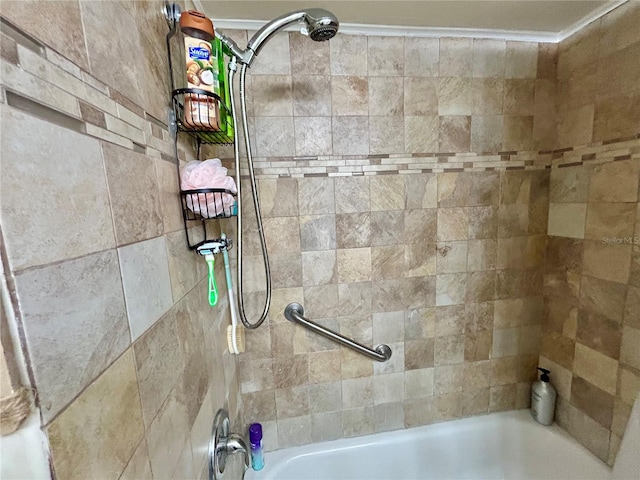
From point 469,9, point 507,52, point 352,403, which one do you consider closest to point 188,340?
point 352,403

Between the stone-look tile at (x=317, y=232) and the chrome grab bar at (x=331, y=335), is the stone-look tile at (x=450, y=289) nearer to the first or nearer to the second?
the chrome grab bar at (x=331, y=335)

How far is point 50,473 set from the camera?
0.28 meters

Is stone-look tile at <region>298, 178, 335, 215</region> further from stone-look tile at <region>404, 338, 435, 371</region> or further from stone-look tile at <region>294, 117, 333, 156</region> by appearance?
stone-look tile at <region>404, 338, 435, 371</region>

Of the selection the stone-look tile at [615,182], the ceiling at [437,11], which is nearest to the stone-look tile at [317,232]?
the ceiling at [437,11]

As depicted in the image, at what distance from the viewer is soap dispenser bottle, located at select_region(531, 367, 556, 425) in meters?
1.36

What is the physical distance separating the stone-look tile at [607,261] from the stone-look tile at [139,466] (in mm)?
1615

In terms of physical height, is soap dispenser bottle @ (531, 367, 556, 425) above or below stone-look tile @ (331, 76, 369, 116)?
below

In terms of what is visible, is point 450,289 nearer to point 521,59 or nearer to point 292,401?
point 292,401

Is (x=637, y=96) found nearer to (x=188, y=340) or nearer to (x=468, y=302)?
(x=468, y=302)

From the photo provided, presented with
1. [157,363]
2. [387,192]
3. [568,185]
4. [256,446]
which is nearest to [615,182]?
[568,185]

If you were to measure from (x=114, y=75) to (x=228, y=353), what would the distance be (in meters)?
0.99

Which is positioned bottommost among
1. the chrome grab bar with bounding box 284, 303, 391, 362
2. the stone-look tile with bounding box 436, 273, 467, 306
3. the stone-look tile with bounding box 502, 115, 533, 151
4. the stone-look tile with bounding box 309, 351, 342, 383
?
the stone-look tile with bounding box 309, 351, 342, 383

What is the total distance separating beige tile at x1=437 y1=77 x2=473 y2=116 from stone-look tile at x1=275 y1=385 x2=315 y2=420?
1471 mm

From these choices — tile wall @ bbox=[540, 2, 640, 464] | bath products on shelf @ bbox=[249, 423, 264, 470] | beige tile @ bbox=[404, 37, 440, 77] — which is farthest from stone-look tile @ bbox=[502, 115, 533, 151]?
bath products on shelf @ bbox=[249, 423, 264, 470]
